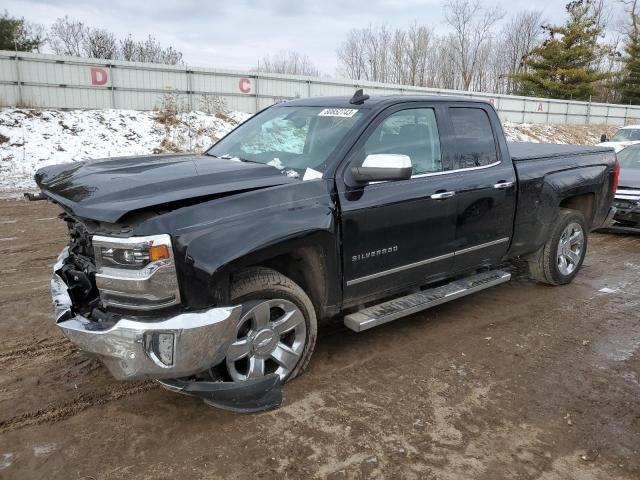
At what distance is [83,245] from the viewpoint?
10.8ft

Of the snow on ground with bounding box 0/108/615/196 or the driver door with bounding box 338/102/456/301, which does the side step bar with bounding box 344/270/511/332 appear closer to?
the driver door with bounding box 338/102/456/301

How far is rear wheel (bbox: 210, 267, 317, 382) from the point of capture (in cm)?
310

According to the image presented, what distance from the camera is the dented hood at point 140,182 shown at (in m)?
2.83

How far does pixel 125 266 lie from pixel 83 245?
0.70 meters

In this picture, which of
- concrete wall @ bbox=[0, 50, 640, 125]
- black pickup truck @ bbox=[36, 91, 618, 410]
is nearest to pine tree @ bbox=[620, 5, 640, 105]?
concrete wall @ bbox=[0, 50, 640, 125]

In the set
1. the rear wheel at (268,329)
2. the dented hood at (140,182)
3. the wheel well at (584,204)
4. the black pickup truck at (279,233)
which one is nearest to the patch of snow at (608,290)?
the wheel well at (584,204)

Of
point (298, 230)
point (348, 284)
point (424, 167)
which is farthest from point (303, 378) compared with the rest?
point (424, 167)

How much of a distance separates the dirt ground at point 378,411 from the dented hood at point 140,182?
126 cm

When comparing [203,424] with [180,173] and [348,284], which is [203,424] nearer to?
[348,284]

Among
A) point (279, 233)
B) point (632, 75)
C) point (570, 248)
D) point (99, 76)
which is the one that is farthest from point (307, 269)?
point (632, 75)

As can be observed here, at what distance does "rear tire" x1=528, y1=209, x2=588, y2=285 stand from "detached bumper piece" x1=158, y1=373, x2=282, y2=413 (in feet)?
11.8

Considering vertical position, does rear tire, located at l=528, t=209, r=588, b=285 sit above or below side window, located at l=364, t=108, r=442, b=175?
below

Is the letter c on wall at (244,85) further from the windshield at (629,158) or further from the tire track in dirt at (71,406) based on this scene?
the tire track in dirt at (71,406)

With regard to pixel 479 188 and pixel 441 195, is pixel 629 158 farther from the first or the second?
pixel 441 195
